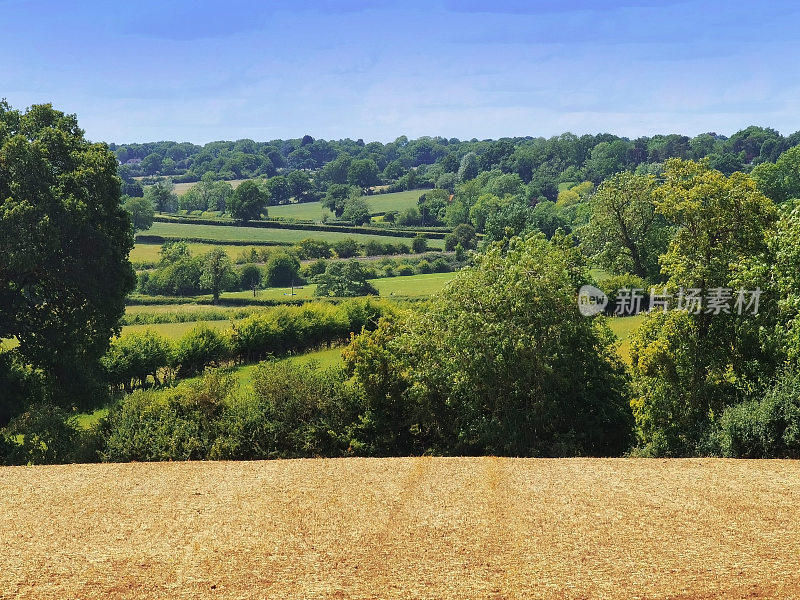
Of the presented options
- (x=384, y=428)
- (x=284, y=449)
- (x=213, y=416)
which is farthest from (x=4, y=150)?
(x=384, y=428)

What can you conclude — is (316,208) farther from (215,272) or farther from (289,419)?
(289,419)

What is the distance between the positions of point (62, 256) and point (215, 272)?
59612mm

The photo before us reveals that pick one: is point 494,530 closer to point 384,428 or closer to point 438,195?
point 384,428

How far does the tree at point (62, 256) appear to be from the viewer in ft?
96.2

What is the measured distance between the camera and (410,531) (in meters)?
14.5

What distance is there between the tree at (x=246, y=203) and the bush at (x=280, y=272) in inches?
1704

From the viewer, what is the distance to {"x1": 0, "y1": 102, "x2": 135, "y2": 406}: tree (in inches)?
1155

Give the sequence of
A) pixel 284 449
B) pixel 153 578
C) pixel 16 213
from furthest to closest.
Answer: pixel 16 213 → pixel 284 449 → pixel 153 578

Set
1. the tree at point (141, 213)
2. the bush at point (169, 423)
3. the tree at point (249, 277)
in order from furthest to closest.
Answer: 1. the tree at point (141, 213)
2. the tree at point (249, 277)
3. the bush at point (169, 423)

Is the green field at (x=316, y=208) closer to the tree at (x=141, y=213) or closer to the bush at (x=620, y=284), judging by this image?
the tree at (x=141, y=213)

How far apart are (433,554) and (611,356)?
13.6 m

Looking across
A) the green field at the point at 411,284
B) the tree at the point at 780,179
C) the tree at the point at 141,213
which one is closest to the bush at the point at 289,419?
the green field at the point at 411,284

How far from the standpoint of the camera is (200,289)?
91.7 meters

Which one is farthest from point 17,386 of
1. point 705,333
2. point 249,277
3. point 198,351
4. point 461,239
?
point 461,239
